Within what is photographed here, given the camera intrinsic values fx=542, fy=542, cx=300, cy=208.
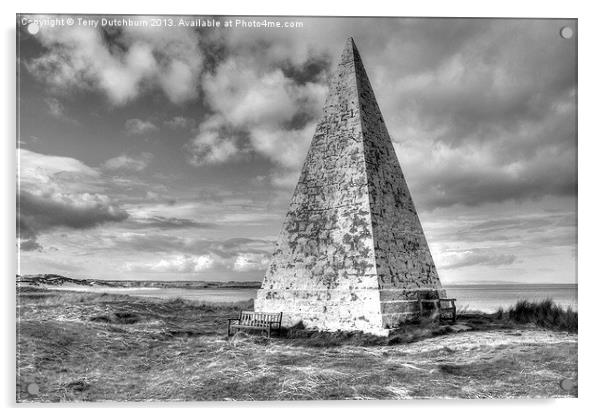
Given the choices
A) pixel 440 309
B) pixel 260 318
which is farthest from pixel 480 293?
pixel 260 318

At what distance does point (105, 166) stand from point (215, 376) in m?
5.28

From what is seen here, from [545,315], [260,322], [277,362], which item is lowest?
[277,362]

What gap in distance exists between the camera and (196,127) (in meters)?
12.7

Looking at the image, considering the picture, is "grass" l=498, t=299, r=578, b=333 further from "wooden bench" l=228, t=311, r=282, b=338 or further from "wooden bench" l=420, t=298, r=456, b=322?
"wooden bench" l=228, t=311, r=282, b=338

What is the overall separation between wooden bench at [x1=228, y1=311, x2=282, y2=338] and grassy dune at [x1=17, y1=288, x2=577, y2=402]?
0.35 metres

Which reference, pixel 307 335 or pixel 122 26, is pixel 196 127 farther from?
pixel 307 335

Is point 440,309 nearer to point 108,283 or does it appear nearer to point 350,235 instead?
point 350,235

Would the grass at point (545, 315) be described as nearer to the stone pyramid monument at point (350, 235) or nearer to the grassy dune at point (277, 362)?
the grassy dune at point (277, 362)

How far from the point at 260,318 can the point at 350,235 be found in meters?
3.13

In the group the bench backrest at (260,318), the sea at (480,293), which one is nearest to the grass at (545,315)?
A: the sea at (480,293)

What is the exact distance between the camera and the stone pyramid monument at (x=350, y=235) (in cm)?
1315

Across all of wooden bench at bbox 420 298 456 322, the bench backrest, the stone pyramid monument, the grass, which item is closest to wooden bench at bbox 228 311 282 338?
the bench backrest

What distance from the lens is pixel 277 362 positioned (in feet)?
35.7

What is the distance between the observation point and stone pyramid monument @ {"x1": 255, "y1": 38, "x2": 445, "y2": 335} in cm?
1315
